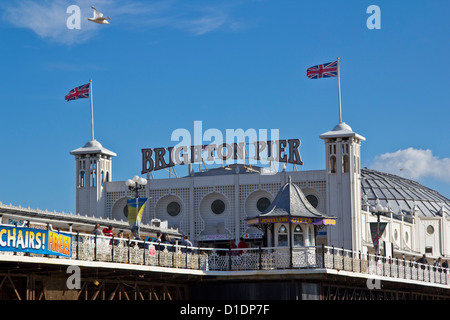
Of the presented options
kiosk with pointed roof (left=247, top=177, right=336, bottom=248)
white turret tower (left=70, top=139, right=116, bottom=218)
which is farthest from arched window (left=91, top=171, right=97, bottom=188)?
kiosk with pointed roof (left=247, top=177, right=336, bottom=248)

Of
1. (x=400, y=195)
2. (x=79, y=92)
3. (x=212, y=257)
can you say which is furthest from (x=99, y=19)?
(x=400, y=195)

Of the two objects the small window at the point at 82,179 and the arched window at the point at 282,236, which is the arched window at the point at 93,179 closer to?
the small window at the point at 82,179

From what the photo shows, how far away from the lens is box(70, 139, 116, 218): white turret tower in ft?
238

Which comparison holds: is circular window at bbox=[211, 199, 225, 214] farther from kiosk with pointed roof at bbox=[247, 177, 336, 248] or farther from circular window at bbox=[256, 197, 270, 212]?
kiosk with pointed roof at bbox=[247, 177, 336, 248]

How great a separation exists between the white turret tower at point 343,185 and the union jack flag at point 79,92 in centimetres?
1867

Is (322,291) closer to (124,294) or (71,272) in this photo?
(124,294)

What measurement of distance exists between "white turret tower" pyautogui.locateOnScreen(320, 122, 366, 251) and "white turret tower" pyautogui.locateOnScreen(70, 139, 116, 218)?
1910 cm

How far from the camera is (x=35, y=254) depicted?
31.3 meters

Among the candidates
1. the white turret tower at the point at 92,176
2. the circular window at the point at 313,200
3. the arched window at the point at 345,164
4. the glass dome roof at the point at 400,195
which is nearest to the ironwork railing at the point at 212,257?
the circular window at the point at 313,200

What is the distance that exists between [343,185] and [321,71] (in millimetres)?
8881

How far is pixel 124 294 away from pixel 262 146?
32.4 metres

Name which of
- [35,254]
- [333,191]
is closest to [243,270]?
[35,254]

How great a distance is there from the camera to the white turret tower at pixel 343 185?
6500 centimetres

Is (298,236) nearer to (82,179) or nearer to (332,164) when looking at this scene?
(332,164)
